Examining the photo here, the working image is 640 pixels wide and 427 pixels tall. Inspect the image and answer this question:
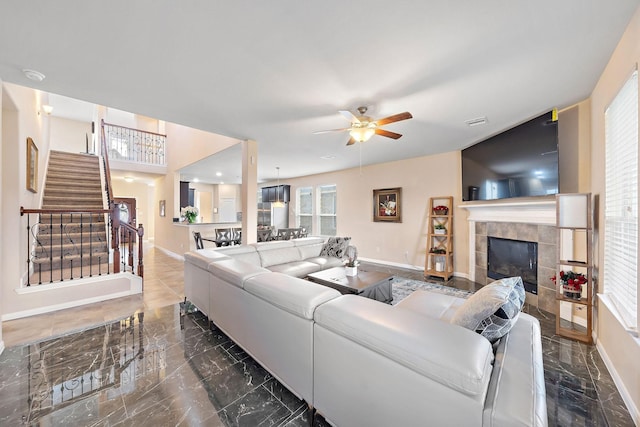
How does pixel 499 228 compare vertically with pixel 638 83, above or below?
below

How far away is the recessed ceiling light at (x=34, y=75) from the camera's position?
2192 millimetres

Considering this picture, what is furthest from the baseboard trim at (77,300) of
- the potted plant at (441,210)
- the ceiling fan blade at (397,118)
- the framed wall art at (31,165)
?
Answer: the potted plant at (441,210)

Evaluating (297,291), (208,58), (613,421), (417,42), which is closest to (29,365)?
(297,291)

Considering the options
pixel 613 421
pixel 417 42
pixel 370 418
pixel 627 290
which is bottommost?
Result: pixel 613 421

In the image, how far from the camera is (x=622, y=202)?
6.41 ft

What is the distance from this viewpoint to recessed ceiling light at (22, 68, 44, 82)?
2192mm

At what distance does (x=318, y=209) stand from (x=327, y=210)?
347 mm

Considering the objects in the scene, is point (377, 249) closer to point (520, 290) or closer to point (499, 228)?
point (499, 228)

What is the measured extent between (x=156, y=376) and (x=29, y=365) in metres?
1.16

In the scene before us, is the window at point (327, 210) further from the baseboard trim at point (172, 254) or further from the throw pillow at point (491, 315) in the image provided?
the throw pillow at point (491, 315)

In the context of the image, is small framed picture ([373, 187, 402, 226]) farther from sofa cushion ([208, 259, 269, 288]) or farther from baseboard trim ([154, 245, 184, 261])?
baseboard trim ([154, 245, 184, 261])

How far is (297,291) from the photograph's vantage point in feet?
5.44

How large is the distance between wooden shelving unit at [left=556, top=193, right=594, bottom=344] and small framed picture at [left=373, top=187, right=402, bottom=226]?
312 centimetres

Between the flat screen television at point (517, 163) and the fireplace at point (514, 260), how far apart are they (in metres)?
0.78
